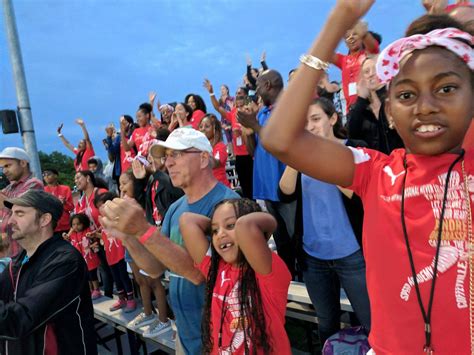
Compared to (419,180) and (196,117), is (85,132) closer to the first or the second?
(196,117)

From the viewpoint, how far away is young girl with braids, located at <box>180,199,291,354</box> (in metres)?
1.83

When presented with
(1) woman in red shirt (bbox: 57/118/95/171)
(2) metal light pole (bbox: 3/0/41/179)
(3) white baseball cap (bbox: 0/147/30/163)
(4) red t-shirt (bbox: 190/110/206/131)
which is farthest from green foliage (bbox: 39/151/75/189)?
(3) white baseball cap (bbox: 0/147/30/163)

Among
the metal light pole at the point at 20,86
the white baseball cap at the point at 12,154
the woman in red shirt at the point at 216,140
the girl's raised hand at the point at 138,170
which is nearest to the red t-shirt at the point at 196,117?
the woman in red shirt at the point at 216,140

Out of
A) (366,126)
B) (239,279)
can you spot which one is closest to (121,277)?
(239,279)

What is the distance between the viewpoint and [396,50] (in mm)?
1056

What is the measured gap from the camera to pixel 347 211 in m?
2.44

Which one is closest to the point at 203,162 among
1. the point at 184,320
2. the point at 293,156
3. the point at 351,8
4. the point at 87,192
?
the point at 184,320

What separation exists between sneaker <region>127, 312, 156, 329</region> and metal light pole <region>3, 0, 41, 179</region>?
2.83 metres

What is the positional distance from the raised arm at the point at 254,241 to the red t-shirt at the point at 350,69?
111 inches

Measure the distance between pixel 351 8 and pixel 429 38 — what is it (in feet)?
0.71

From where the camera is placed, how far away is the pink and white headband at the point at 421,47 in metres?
0.99

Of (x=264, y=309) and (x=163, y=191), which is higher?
(x=163, y=191)

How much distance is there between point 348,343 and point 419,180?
1.69 m

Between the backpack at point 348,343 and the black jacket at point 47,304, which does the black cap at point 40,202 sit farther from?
the backpack at point 348,343
